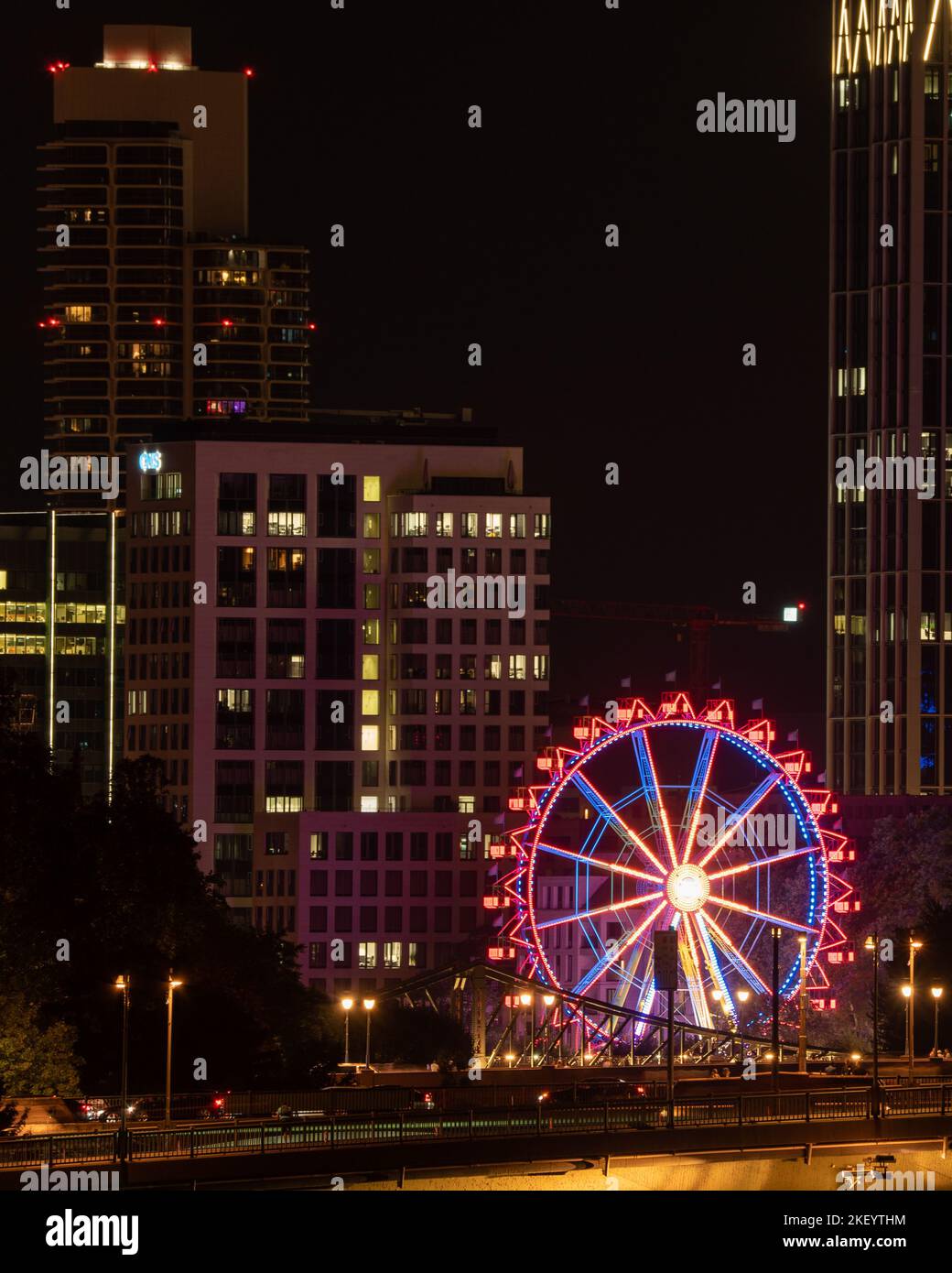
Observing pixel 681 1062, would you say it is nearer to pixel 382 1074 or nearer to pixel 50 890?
pixel 382 1074

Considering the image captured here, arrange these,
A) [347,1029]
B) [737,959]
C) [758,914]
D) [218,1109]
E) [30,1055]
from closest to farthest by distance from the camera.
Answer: [218,1109] < [30,1055] < [758,914] < [737,959] < [347,1029]

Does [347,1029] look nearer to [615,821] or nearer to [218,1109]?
[615,821]

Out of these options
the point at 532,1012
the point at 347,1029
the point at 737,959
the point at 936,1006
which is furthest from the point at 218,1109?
the point at 532,1012

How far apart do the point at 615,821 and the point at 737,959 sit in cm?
847

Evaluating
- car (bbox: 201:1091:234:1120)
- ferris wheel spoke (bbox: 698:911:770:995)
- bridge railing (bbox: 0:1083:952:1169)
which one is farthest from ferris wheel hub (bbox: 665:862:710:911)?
car (bbox: 201:1091:234:1120)

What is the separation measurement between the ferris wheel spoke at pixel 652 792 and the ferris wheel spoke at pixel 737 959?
3471mm

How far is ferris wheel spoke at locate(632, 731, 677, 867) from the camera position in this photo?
139 meters

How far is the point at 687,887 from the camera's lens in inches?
5551

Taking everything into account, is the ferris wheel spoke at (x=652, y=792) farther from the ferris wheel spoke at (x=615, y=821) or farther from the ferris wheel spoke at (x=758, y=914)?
the ferris wheel spoke at (x=758, y=914)

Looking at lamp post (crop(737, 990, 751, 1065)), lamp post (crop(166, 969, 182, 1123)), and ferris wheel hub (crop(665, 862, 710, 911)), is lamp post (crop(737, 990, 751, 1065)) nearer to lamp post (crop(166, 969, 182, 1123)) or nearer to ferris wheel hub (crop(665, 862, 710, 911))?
ferris wheel hub (crop(665, 862, 710, 911))

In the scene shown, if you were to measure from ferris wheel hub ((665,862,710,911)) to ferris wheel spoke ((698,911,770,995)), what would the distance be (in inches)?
63.8

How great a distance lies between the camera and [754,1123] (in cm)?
8712
